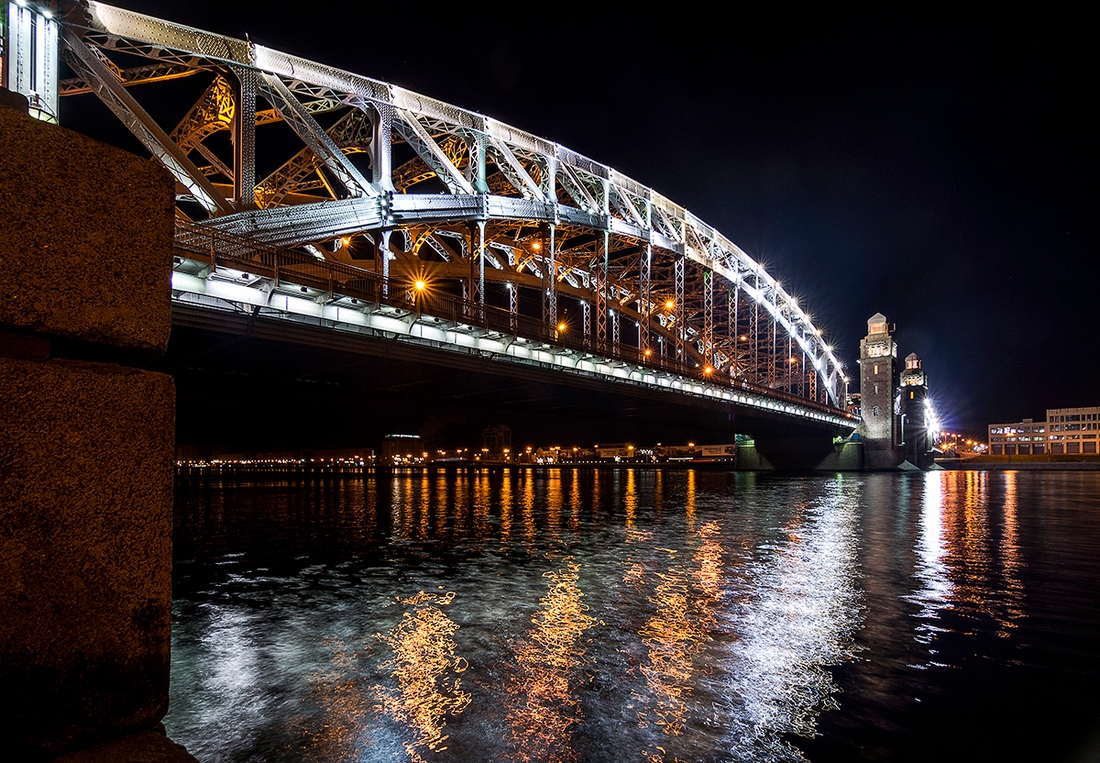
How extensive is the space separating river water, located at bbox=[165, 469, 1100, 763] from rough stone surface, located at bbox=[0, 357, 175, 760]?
2.68 m

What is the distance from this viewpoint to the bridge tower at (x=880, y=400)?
8669cm

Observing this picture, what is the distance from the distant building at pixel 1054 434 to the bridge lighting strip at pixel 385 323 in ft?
565

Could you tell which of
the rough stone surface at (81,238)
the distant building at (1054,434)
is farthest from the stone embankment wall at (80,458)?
the distant building at (1054,434)

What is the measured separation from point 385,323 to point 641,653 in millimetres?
20582

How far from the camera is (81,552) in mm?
2086

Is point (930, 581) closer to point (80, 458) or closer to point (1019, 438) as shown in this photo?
point (80, 458)

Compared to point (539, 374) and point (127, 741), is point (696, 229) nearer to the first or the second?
point (539, 374)

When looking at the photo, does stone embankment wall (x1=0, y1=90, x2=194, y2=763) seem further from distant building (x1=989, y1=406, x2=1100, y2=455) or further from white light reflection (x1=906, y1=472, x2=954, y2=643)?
distant building (x1=989, y1=406, x2=1100, y2=455)

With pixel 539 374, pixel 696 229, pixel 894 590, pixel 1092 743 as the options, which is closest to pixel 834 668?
pixel 1092 743

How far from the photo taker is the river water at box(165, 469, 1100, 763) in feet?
15.1

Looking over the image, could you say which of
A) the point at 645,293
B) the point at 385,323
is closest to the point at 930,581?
the point at 385,323

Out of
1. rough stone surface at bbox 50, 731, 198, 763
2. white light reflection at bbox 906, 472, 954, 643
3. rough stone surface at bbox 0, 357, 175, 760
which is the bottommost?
white light reflection at bbox 906, 472, 954, 643

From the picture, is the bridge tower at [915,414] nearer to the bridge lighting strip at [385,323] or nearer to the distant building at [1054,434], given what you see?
the bridge lighting strip at [385,323]

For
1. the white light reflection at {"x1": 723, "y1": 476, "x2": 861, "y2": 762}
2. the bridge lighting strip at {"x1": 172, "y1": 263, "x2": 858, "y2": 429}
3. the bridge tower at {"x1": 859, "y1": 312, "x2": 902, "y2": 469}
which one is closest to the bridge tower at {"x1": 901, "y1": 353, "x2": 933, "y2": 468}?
the bridge tower at {"x1": 859, "y1": 312, "x2": 902, "y2": 469}
